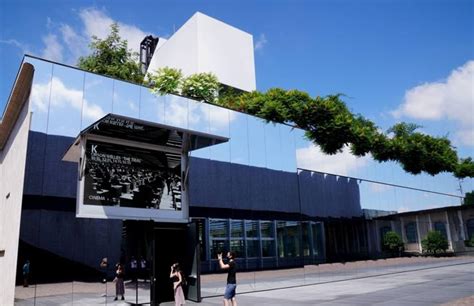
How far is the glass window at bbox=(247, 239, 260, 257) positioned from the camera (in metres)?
17.0

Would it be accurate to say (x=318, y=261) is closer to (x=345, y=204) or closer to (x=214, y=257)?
(x=345, y=204)

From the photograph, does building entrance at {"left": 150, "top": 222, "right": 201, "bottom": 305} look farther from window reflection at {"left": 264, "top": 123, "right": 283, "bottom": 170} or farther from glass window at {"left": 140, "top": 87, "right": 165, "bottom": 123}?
window reflection at {"left": 264, "top": 123, "right": 283, "bottom": 170}

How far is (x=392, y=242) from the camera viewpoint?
25.7m

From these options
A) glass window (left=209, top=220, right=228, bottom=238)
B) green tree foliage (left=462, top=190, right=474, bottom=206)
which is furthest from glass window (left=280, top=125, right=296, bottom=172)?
green tree foliage (left=462, top=190, right=474, bottom=206)

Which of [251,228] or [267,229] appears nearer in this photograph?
[251,228]

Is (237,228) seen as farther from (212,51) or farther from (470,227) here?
(212,51)

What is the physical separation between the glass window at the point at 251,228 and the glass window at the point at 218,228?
122 cm

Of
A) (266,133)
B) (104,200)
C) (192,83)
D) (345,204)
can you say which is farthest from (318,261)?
(104,200)

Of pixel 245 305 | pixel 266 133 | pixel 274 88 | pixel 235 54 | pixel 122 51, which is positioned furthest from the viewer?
pixel 235 54

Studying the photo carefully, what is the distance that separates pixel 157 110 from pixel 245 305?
8141 mm

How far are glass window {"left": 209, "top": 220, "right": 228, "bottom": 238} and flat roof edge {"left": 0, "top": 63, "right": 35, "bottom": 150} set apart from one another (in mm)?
8334

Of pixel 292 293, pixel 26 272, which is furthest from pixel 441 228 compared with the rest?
pixel 26 272

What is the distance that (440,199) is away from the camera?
112ft

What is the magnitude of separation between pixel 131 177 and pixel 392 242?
19836 mm
